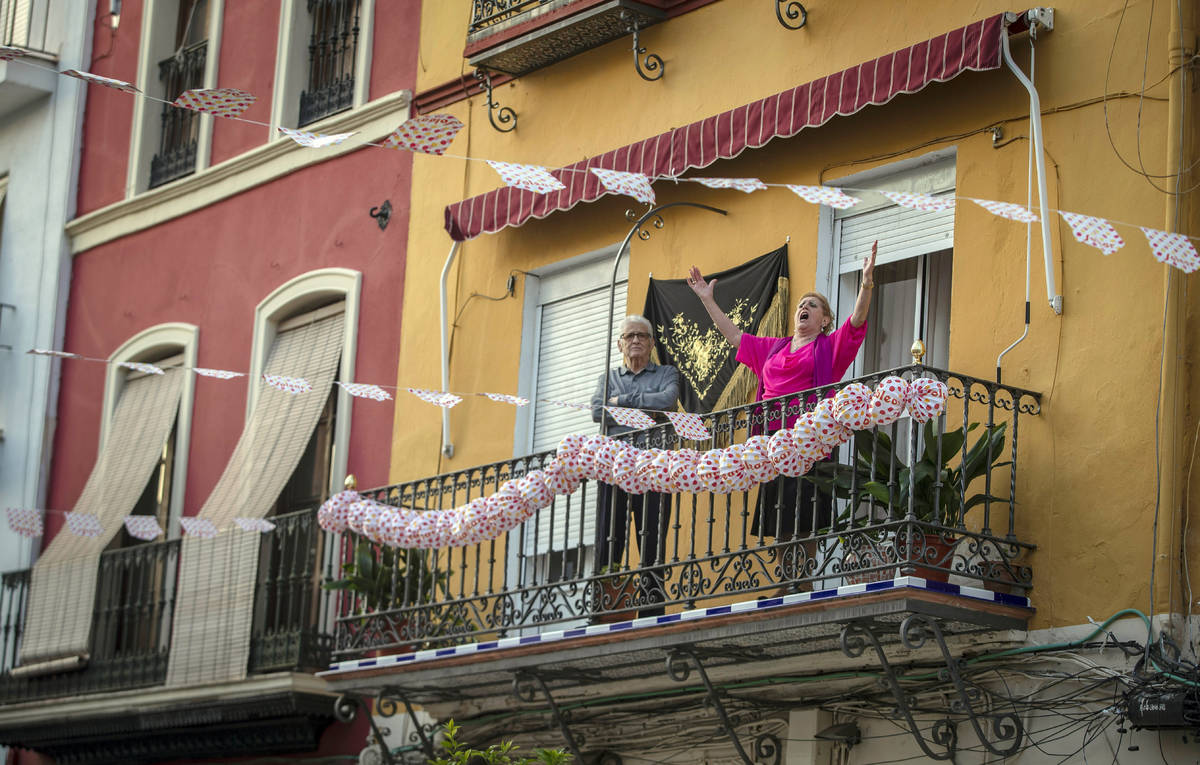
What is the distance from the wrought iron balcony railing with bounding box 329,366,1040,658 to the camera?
8.99 m

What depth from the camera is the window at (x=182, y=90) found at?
16.4m

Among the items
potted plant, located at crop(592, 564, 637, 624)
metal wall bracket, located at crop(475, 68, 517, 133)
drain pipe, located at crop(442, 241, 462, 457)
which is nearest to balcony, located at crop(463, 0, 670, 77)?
metal wall bracket, located at crop(475, 68, 517, 133)

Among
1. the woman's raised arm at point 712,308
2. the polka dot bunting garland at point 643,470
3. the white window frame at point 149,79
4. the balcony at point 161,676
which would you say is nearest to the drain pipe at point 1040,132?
the polka dot bunting garland at point 643,470

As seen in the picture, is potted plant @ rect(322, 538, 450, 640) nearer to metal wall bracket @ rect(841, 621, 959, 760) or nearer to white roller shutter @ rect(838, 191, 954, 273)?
white roller shutter @ rect(838, 191, 954, 273)

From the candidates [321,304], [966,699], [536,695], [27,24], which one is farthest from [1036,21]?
[27,24]

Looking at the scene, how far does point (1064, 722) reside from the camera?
889 centimetres

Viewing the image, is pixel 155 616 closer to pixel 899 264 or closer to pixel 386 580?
pixel 386 580

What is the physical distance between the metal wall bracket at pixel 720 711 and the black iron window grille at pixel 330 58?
6288 mm

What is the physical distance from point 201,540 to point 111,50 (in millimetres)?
5709

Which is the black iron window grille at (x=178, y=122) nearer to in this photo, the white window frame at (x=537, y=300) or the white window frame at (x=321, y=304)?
the white window frame at (x=321, y=304)

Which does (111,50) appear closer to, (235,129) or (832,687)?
(235,129)

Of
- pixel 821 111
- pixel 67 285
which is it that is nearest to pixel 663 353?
pixel 821 111

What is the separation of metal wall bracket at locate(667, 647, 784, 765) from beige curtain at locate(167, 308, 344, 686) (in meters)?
4.07

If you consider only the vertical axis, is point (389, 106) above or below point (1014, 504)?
above
